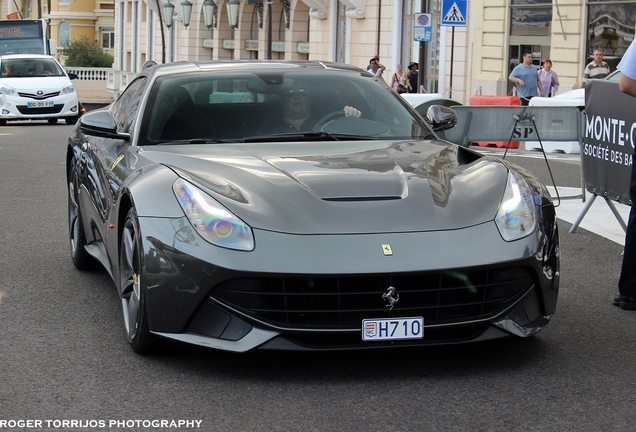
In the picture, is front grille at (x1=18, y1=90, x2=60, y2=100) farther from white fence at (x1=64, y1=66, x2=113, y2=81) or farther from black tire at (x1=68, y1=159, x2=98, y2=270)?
white fence at (x1=64, y1=66, x2=113, y2=81)

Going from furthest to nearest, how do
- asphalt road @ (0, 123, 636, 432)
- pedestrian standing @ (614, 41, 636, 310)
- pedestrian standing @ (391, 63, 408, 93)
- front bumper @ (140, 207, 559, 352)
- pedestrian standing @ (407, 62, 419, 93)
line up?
pedestrian standing @ (407, 62, 419, 93) → pedestrian standing @ (391, 63, 408, 93) → pedestrian standing @ (614, 41, 636, 310) → front bumper @ (140, 207, 559, 352) → asphalt road @ (0, 123, 636, 432)

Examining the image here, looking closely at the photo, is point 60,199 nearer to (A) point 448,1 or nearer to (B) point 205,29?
(A) point 448,1

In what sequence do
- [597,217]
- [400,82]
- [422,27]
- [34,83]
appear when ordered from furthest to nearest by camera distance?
[400,82], [34,83], [422,27], [597,217]

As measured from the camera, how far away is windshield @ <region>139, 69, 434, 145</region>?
18.6ft

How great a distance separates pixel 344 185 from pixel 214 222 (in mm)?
598

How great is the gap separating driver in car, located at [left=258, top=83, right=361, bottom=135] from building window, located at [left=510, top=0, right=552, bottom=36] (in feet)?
68.6

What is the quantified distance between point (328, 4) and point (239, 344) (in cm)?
3584

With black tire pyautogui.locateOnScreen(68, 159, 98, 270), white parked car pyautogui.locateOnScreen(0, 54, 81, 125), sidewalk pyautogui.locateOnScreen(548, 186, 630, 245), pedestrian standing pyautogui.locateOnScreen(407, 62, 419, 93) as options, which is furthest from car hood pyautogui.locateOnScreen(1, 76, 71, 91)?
black tire pyautogui.locateOnScreen(68, 159, 98, 270)

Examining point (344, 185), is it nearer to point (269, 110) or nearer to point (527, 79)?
point (269, 110)

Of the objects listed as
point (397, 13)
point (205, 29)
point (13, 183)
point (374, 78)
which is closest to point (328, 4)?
point (397, 13)

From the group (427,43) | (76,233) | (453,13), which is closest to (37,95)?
(453,13)

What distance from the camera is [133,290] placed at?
16.1ft

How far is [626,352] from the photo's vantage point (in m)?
4.94

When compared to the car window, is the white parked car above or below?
below
